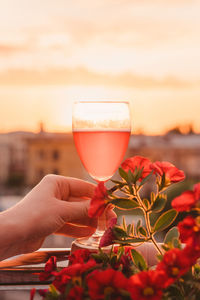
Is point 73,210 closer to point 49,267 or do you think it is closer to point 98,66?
point 49,267

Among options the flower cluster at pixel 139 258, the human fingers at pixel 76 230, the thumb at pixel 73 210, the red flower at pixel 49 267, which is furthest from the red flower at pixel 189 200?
the human fingers at pixel 76 230

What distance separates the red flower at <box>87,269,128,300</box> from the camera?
0.65m

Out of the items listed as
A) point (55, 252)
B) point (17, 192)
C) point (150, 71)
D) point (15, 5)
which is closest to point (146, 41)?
point (150, 71)

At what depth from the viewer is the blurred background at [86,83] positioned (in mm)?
48312

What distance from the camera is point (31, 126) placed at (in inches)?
2154

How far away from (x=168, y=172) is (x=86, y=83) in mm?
57422

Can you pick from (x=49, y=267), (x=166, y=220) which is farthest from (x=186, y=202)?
(x=49, y=267)

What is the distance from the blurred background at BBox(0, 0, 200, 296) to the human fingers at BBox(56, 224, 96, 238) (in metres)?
42.1

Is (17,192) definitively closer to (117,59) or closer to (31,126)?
(31,126)

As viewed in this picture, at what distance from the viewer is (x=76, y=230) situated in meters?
1.30

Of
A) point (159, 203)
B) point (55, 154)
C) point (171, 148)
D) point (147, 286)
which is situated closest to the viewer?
point (147, 286)

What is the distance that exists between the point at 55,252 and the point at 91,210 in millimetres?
677

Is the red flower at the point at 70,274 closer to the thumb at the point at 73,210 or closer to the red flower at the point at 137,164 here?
the red flower at the point at 137,164

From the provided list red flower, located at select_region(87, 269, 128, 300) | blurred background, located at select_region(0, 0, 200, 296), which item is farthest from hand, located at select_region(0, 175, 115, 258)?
blurred background, located at select_region(0, 0, 200, 296)
